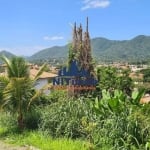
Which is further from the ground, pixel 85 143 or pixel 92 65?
pixel 92 65

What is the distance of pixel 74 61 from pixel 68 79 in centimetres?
84

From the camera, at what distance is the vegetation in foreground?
9234 millimetres

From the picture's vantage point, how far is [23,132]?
1282cm

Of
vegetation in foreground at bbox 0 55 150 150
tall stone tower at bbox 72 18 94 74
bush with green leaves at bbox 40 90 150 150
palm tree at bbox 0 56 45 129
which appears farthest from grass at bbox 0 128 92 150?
tall stone tower at bbox 72 18 94 74

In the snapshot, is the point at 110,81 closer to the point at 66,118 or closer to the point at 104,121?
the point at 66,118

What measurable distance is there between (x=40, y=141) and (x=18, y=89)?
250 cm

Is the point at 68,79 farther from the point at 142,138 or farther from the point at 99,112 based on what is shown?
the point at 142,138

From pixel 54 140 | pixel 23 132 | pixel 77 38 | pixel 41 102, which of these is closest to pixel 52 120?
pixel 54 140

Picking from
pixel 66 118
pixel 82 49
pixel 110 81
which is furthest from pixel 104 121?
pixel 110 81

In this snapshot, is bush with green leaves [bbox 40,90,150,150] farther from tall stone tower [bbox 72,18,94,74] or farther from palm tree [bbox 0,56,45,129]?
tall stone tower [bbox 72,18,94,74]

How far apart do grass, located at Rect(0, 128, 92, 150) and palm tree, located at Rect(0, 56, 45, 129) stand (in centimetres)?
75

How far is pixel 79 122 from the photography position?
434 inches

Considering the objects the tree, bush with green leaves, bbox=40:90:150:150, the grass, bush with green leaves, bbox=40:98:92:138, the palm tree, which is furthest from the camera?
the tree

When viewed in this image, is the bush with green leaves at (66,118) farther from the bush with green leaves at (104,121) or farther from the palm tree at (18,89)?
the palm tree at (18,89)
